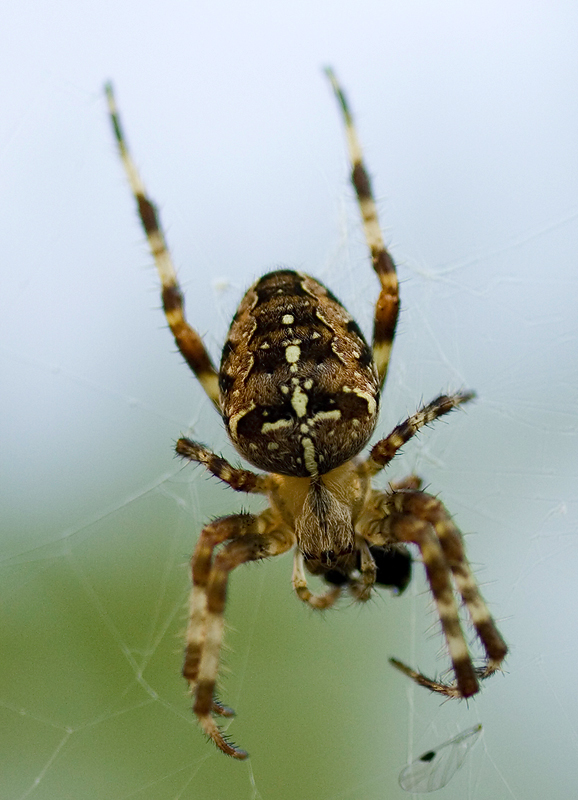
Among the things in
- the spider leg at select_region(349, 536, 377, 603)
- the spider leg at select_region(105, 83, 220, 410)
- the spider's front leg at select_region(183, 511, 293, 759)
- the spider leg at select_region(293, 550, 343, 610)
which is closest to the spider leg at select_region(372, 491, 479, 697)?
the spider leg at select_region(349, 536, 377, 603)

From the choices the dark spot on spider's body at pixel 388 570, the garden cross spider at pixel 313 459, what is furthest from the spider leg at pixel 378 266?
the dark spot on spider's body at pixel 388 570

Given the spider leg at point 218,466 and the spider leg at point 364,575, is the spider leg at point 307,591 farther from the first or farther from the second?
the spider leg at point 218,466

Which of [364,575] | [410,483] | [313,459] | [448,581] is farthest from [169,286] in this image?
[448,581]

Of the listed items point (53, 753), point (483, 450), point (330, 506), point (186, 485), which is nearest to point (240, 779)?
point (53, 753)

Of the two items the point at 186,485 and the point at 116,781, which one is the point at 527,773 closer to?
the point at 116,781

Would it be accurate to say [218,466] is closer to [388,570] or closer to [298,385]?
[298,385]
